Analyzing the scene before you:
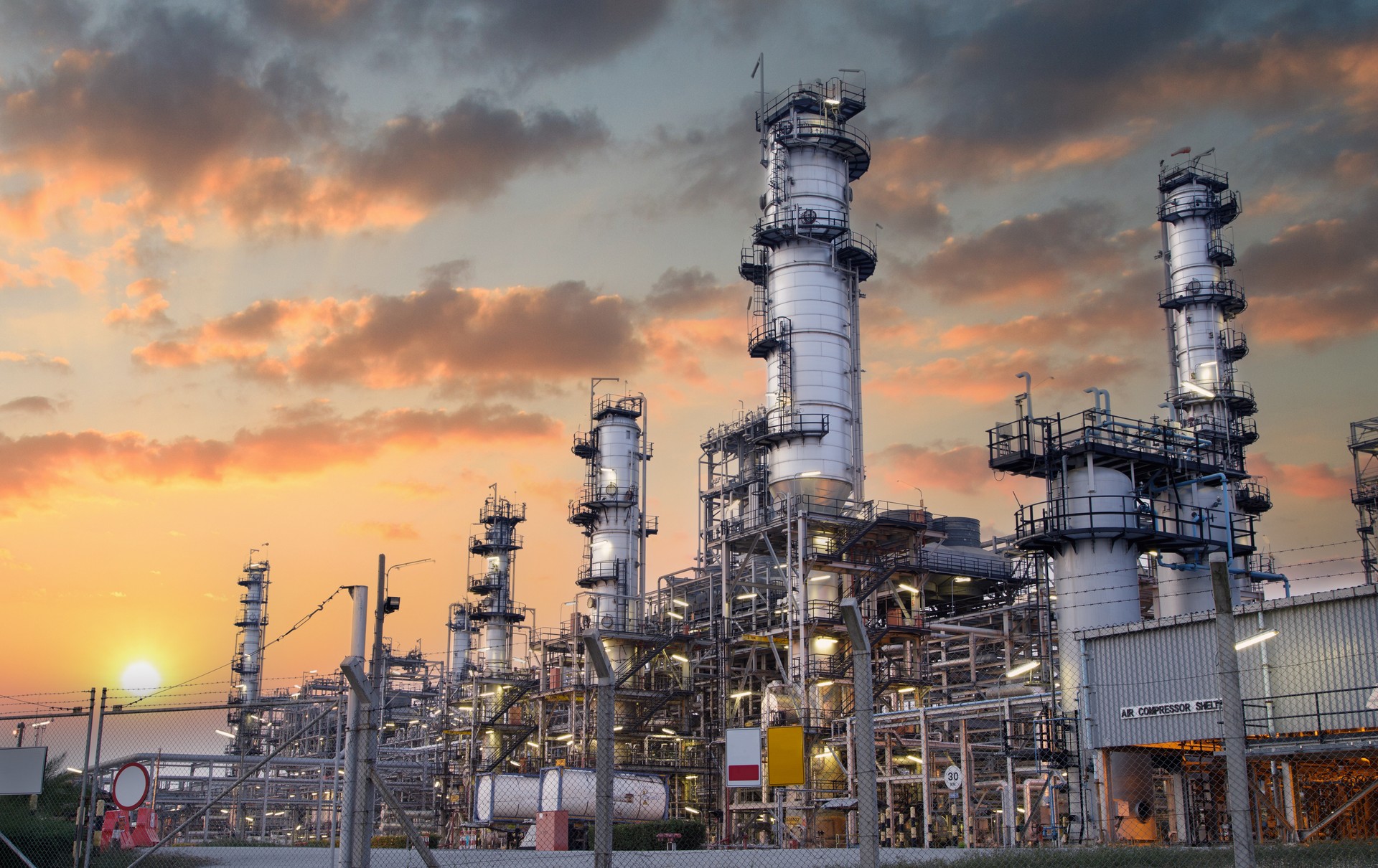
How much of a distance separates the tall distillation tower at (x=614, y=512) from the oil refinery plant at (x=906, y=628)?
6.7 inches

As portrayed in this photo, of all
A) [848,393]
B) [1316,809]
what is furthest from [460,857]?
[848,393]

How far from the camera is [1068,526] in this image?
3644 cm

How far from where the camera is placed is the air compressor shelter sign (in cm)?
2738

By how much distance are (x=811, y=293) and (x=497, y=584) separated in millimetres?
42241

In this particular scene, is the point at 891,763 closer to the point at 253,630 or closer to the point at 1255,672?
the point at 1255,672

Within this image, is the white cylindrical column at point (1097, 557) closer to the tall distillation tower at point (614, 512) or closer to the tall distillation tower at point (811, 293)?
the tall distillation tower at point (811, 293)

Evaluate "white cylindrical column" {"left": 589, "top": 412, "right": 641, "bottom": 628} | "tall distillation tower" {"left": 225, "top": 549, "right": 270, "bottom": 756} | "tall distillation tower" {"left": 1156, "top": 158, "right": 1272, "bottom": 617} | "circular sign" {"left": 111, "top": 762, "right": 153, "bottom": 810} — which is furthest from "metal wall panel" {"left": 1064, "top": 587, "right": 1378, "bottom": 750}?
"tall distillation tower" {"left": 225, "top": 549, "right": 270, "bottom": 756}

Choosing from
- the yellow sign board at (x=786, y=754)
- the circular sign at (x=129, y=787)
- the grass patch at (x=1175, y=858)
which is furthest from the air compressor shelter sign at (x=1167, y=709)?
the circular sign at (x=129, y=787)

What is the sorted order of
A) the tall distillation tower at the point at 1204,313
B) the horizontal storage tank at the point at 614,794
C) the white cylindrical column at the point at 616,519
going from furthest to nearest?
the white cylindrical column at the point at 616,519
the tall distillation tower at the point at 1204,313
the horizontal storage tank at the point at 614,794

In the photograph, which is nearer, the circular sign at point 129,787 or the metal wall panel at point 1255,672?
the circular sign at point 129,787

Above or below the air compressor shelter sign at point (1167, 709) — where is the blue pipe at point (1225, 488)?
above

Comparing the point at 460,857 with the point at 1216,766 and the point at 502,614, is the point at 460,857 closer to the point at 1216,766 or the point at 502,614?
the point at 1216,766

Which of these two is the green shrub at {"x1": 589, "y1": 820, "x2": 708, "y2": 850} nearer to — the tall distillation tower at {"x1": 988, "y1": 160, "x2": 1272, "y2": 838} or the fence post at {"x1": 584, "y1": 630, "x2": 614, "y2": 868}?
the tall distillation tower at {"x1": 988, "y1": 160, "x2": 1272, "y2": 838}

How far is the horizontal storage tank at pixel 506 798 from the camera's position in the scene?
152 feet
